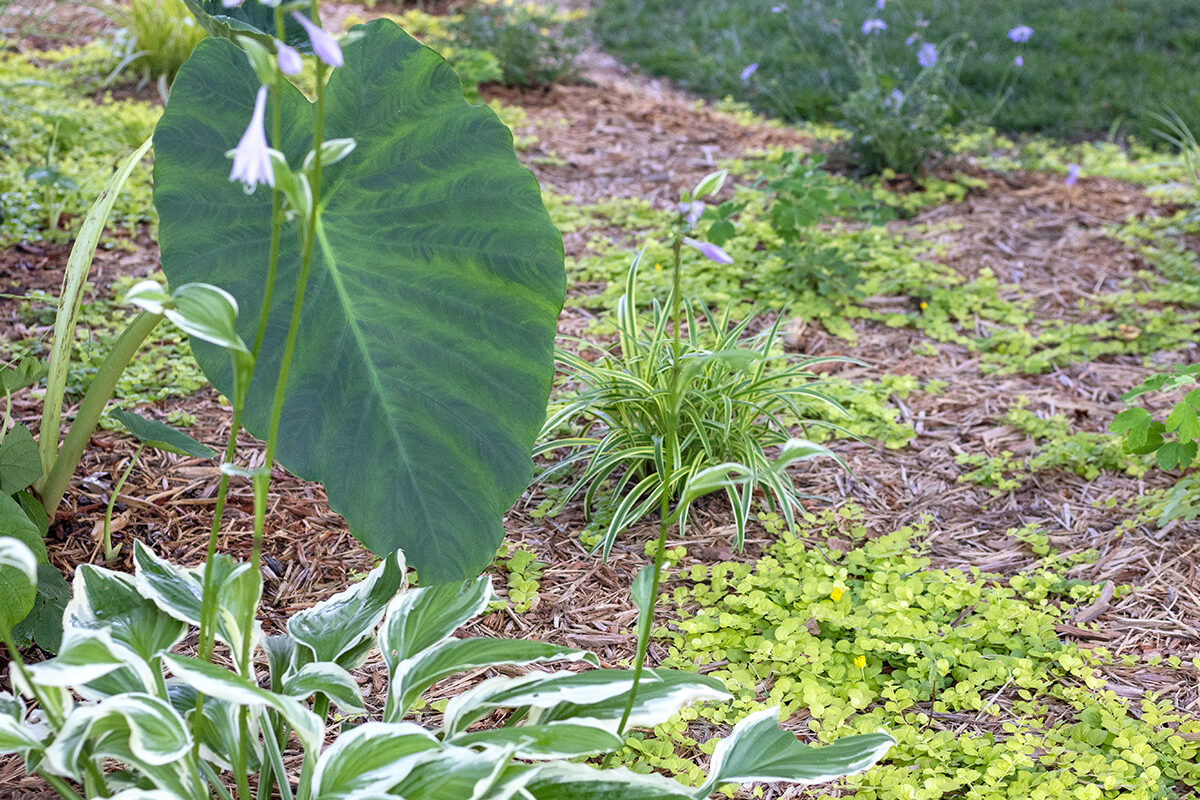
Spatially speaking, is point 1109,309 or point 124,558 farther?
point 1109,309

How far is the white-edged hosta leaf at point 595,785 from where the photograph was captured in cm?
108

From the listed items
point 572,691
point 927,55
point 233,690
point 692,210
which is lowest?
point 572,691

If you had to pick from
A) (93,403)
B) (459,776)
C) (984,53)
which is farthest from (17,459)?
(984,53)

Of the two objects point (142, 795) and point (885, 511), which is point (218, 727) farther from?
point (885, 511)

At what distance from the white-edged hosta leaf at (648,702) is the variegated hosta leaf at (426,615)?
0.19 metres

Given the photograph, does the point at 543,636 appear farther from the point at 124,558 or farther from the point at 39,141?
the point at 39,141

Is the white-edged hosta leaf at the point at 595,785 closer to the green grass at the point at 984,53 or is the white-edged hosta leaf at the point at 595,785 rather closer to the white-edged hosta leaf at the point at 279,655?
the white-edged hosta leaf at the point at 279,655

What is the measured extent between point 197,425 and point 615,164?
227 cm

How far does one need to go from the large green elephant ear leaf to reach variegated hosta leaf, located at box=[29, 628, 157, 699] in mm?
323

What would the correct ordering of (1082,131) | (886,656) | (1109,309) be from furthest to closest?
(1082,131) < (1109,309) < (886,656)

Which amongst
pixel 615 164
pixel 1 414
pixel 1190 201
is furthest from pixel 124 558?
pixel 1190 201

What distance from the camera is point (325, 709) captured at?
134 centimetres

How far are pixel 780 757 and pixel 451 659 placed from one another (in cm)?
42

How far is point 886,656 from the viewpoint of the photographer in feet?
5.43
